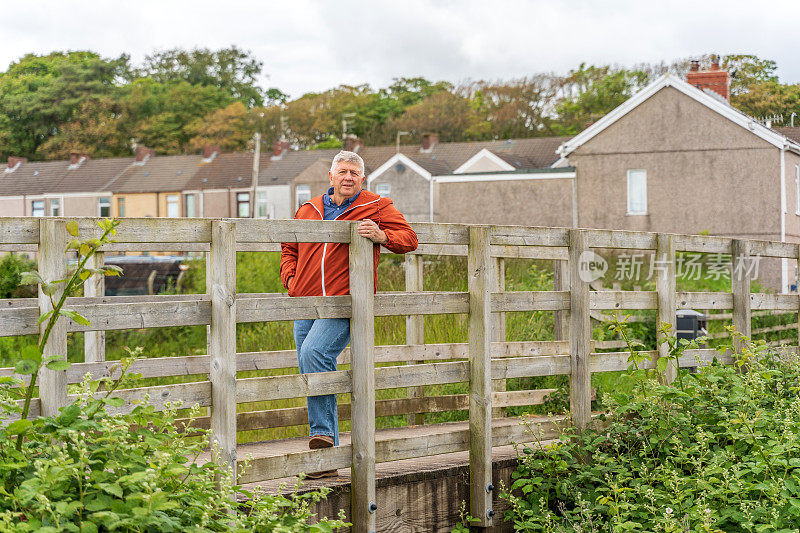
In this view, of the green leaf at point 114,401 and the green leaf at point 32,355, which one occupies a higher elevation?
the green leaf at point 32,355

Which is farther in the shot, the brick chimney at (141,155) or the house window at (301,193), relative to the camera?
the brick chimney at (141,155)

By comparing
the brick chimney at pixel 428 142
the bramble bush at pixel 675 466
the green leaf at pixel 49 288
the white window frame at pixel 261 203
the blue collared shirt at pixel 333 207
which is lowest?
the bramble bush at pixel 675 466

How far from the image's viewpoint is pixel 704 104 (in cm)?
3216

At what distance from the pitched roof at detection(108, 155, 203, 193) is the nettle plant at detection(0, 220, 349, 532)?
57.2 metres

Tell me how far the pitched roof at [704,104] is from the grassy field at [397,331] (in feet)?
24.1

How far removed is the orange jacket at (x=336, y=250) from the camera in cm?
576

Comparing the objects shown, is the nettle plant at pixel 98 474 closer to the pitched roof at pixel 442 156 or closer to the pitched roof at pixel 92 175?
the pitched roof at pixel 442 156

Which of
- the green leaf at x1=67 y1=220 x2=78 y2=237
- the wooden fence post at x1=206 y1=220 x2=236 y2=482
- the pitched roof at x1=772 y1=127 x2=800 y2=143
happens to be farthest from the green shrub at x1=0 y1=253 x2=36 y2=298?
the pitched roof at x1=772 y1=127 x2=800 y2=143

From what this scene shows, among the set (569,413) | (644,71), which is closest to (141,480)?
(569,413)

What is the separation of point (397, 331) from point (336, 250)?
20.3ft

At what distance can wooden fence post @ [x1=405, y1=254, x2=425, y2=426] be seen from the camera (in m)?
8.24

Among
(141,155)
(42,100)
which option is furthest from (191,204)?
(42,100)

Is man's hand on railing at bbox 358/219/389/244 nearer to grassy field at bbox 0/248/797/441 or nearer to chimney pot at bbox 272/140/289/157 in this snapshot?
grassy field at bbox 0/248/797/441

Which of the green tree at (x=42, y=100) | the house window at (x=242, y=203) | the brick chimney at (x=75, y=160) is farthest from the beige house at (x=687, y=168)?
the green tree at (x=42, y=100)
